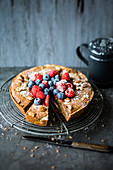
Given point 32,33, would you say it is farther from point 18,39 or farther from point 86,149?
point 86,149

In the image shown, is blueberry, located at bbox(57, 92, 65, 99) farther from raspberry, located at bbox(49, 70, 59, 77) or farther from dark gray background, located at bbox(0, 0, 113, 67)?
dark gray background, located at bbox(0, 0, 113, 67)

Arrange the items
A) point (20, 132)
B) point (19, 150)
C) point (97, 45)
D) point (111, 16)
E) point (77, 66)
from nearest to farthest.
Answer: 1. point (19, 150)
2. point (20, 132)
3. point (97, 45)
4. point (111, 16)
5. point (77, 66)

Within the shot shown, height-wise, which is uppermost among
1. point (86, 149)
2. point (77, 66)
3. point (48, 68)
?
point (48, 68)

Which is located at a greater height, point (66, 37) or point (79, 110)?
point (66, 37)

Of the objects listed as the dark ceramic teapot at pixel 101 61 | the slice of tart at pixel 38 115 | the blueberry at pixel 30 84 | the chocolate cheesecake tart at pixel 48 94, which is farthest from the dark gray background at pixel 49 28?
the slice of tart at pixel 38 115

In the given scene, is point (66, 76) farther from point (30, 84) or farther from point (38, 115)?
point (38, 115)

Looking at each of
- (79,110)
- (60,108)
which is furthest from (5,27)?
(79,110)
